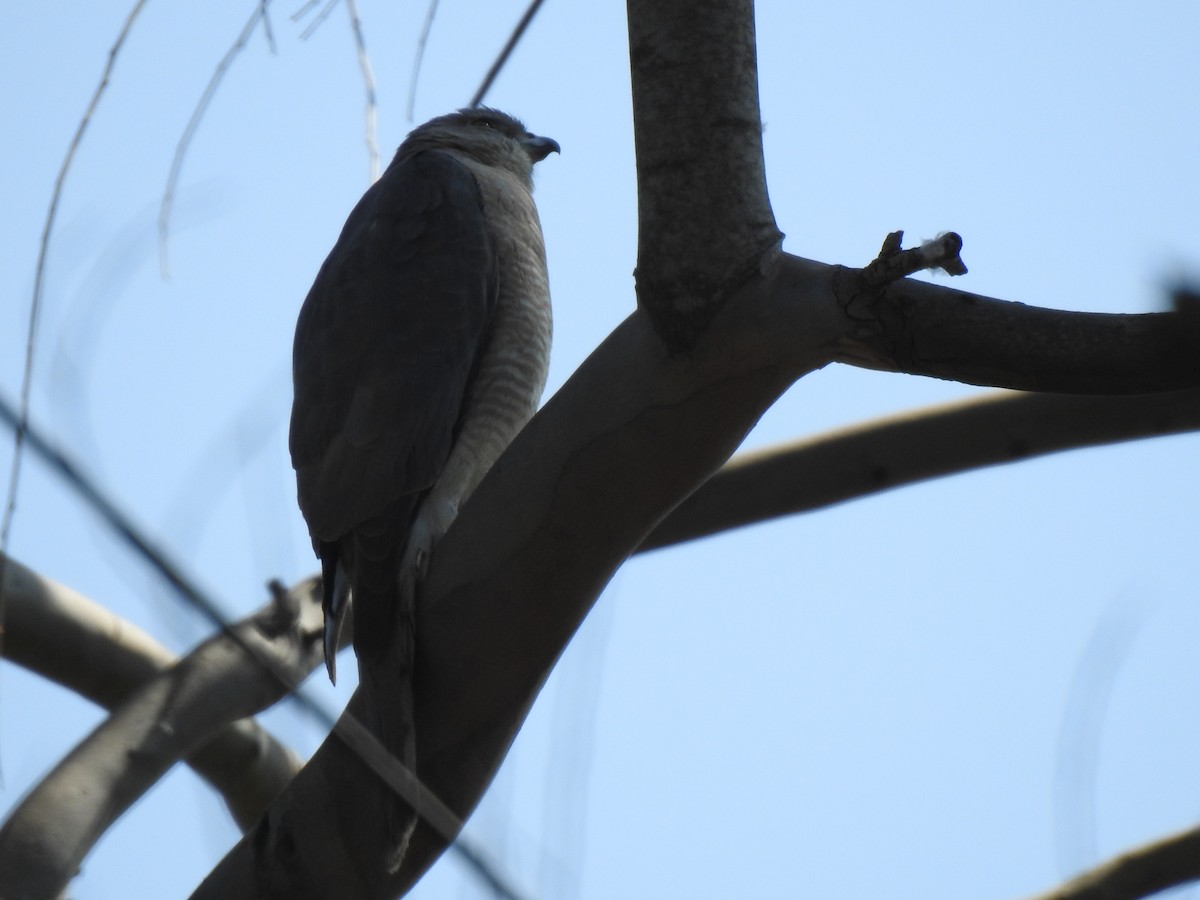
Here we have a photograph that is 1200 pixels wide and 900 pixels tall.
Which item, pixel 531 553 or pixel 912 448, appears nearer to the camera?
pixel 531 553

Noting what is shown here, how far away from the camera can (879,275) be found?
2037 millimetres

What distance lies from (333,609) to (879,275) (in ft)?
5.26

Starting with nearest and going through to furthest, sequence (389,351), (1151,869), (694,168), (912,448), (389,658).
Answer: (694,168) < (389,658) < (1151,869) < (389,351) < (912,448)

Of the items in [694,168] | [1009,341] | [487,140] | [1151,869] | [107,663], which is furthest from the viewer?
[487,140]

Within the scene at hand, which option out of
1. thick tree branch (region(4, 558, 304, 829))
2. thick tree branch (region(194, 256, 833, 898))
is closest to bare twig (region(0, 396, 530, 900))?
thick tree branch (region(194, 256, 833, 898))

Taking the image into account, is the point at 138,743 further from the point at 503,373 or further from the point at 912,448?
the point at 912,448

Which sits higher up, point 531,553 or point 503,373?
point 503,373

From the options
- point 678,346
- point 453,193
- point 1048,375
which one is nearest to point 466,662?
point 678,346

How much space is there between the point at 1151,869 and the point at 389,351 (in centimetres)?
225

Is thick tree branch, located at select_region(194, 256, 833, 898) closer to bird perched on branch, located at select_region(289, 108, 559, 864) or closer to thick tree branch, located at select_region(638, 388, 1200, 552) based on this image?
bird perched on branch, located at select_region(289, 108, 559, 864)

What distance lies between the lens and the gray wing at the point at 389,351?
2.94m

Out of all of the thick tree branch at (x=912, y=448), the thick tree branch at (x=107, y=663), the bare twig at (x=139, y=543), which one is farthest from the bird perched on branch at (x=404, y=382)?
the bare twig at (x=139, y=543)

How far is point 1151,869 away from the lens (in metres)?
3.04

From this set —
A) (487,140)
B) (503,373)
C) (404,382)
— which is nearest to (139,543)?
(404,382)
